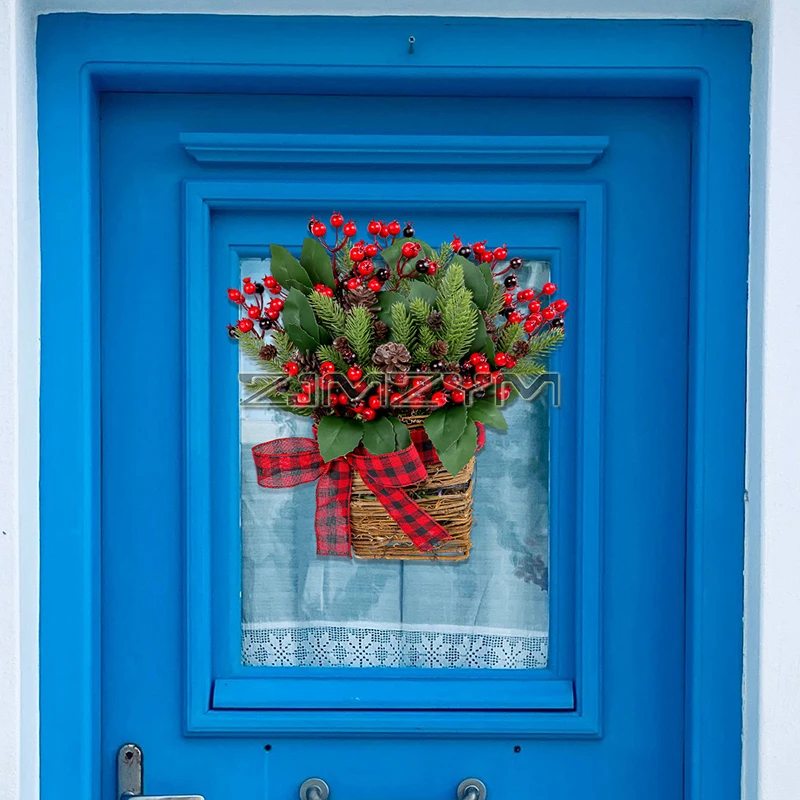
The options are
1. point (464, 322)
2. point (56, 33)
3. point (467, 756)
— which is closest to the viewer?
point (464, 322)

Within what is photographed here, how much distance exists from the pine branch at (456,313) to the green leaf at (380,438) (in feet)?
0.41

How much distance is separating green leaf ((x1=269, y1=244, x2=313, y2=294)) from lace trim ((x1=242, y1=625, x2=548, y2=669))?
58 cm

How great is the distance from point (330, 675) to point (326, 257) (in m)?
0.69

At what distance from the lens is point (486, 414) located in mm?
975

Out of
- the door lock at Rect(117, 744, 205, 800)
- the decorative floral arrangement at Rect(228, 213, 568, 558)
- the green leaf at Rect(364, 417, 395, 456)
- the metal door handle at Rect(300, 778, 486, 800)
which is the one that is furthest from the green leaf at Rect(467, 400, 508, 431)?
the door lock at Rect(117, 744, 205, 800)

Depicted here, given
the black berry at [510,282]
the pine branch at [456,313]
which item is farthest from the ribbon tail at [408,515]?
the black berry at [510,282]

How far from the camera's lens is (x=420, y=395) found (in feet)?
3.11

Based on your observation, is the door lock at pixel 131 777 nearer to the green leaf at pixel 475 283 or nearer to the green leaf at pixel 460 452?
the green leaf at pixel 460 452

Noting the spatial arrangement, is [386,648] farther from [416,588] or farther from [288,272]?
[288,272]

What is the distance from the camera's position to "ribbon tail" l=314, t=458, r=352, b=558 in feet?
3.58

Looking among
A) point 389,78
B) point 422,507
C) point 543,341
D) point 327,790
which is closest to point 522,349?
point 543,341

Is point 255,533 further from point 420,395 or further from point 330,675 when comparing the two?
point 420,395

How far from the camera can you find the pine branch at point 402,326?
3.06 feet

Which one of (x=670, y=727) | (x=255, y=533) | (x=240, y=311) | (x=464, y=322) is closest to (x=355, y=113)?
(x=240, y=311)
